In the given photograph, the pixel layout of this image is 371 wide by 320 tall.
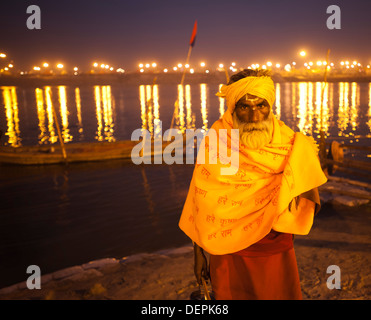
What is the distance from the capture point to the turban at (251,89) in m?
2.05

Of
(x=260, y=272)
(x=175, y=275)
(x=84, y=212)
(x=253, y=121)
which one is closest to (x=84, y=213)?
(x=84, y=212)

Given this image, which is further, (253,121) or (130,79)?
(130,79)

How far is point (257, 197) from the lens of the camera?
2113 mm

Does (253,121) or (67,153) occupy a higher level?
(253,121)

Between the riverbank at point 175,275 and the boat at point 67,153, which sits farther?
the boat at point 67,153

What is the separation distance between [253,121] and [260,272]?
3.07 ft

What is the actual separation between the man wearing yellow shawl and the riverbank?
160cm

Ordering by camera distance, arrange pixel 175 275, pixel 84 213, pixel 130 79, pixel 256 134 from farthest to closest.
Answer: pixel 130 79 → pixel 84 213 → pixel 175 275 → pixel 256 134

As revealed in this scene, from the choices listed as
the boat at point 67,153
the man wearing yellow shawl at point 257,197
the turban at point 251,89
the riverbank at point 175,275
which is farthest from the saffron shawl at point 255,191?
the boat at point 67,153

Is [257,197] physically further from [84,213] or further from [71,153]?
[71,153]

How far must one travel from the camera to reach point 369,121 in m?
30.5

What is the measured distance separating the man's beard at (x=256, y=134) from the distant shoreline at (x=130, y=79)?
108 m

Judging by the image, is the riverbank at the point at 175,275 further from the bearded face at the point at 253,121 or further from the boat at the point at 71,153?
the boat at the point at 71,153
